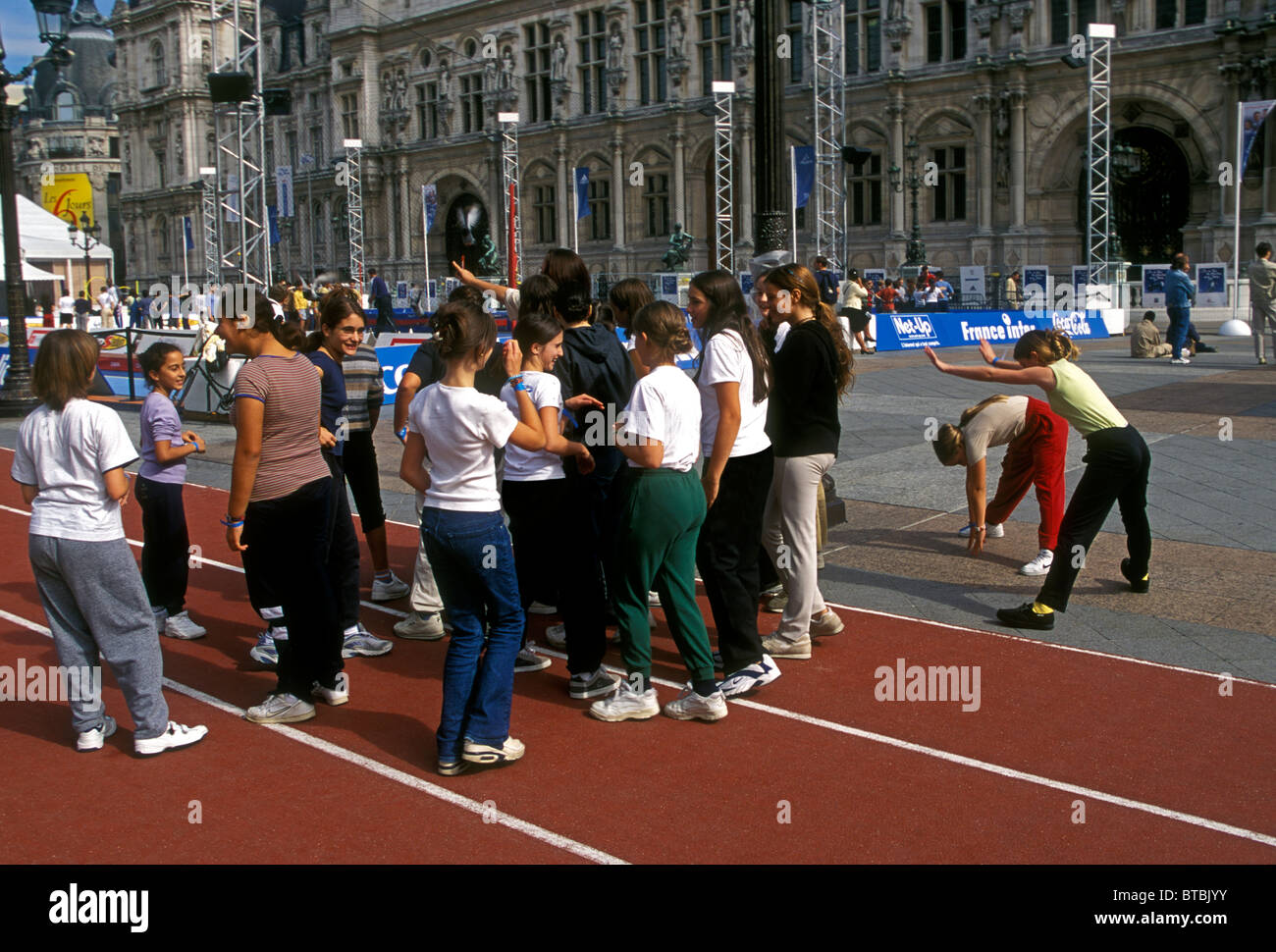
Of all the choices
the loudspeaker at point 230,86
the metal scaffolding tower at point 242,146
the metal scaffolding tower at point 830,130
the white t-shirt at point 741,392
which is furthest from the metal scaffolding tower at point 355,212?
the white t-shirt at point 741,392

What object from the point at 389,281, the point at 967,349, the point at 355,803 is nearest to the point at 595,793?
the point at 355,803

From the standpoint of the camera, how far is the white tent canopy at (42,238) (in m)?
37.9

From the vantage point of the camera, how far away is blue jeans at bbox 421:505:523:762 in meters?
5.07

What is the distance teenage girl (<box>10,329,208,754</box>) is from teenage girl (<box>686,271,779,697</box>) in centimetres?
254

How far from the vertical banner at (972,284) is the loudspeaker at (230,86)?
19.3m

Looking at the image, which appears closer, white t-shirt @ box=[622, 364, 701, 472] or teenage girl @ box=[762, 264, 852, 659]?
white t-shirt @ box=[622, 364, 701, 472]

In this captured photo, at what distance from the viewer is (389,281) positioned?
56500mm

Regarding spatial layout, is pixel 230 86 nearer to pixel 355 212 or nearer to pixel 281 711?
pixel 281 711

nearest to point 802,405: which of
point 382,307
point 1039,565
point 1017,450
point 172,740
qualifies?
point 1039,565

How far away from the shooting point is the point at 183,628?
7.28 metres

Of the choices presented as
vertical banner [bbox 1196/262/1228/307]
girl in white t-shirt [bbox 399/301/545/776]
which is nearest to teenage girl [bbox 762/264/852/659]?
girl in white t-shirt [bbox 399/301/545/776]

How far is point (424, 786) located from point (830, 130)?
31741 millimetres

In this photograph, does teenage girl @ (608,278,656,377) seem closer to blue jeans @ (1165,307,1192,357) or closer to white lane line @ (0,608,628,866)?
white lane line @ (0,608,628,866)
